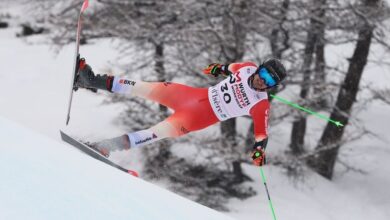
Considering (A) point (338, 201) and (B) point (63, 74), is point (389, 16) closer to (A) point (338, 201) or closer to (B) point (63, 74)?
(A) point (338, 201)

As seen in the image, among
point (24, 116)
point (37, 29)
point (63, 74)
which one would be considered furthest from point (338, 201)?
point (37, 29)

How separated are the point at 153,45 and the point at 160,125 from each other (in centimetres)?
804

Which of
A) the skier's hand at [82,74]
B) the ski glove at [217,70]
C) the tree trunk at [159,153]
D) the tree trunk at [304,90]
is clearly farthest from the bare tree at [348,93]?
the skier's hand at [82,74]

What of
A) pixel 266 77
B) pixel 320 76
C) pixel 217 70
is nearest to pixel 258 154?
pixel 266 77

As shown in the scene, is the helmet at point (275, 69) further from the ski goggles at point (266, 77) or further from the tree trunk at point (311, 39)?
the tree trunk at point (311, 39)

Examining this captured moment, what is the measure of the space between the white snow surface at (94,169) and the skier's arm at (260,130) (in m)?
1.36

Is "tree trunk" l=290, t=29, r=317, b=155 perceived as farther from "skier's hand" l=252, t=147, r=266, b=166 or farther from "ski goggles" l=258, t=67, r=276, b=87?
"skier's hand" l=252, t=147, r=266, b=166

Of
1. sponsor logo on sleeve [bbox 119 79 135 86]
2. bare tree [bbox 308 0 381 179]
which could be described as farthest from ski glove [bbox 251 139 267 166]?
bare tree [bbox 308 0 381 179]

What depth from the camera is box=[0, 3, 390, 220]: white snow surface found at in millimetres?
3125

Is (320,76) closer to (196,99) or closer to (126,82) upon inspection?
(196,99)

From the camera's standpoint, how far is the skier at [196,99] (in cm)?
552

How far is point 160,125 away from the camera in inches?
224

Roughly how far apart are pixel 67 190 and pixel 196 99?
9.35ft

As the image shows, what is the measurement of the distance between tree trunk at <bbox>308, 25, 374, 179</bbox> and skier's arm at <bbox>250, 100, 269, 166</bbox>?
760cm
